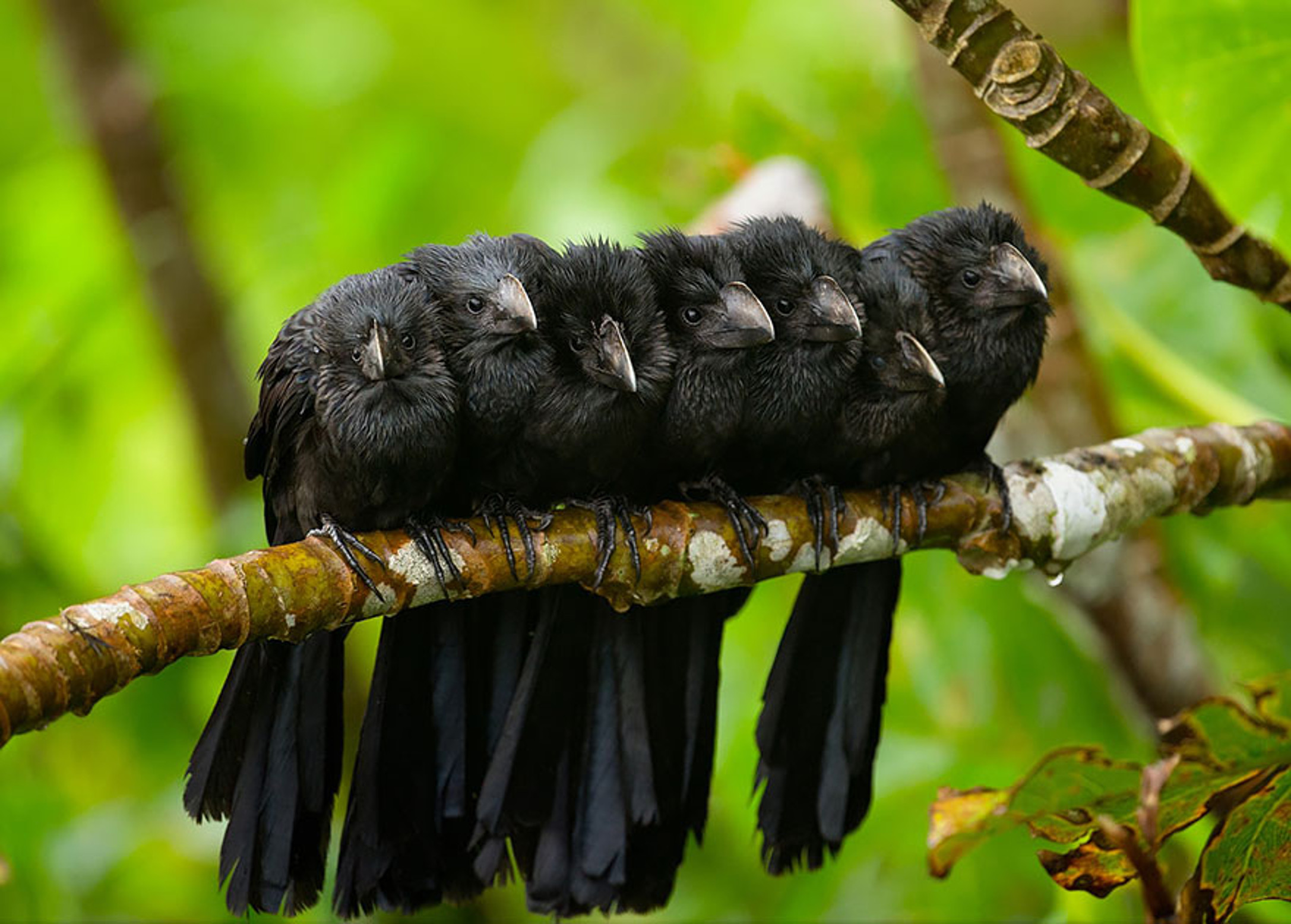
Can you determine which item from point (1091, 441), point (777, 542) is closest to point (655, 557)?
point (777, 542)

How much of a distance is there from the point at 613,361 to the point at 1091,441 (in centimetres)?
153

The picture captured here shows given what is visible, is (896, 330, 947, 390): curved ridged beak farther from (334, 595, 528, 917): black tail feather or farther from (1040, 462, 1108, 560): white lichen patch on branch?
(334, 595, 528, 917): black tail feather

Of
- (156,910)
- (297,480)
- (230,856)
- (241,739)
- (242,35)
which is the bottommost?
(156,910)

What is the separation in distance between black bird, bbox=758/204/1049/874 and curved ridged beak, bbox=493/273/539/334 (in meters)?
0.58

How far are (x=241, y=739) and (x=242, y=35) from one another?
387cm

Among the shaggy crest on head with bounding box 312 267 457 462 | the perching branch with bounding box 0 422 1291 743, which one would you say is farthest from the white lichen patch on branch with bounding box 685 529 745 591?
the shaggy crest on head with bounding box 312 267 457 462

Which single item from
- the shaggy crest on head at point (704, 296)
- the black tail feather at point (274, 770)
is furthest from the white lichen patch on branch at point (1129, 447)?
the black tail feather at point (274, 770)

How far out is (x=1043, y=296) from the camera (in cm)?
241

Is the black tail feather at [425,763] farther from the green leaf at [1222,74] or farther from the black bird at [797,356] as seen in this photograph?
the green leaf at [1222,74]

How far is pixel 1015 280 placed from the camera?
7.99 feet

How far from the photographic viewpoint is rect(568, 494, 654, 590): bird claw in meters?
2.12

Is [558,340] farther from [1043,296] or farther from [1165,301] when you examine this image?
[1165,301]

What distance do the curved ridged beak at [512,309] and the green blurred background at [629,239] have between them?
99cm

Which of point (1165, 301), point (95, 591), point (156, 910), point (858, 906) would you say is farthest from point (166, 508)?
point (1165, 301)
